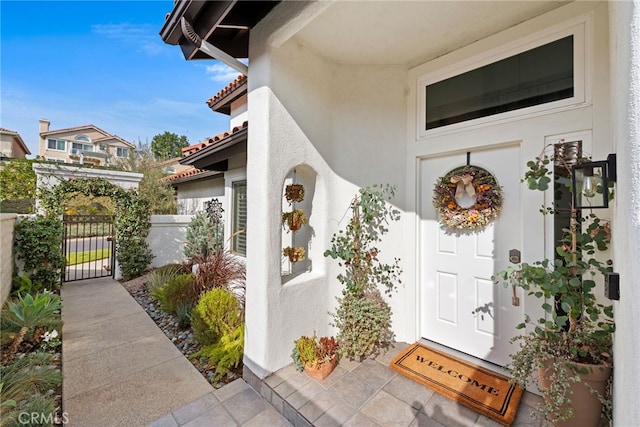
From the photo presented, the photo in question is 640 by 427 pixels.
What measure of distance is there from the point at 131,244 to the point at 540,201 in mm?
10536

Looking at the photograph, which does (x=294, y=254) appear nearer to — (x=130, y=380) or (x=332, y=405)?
(x=332, y=405)

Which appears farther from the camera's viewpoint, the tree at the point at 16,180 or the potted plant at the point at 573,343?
the tree at the point at 16,180

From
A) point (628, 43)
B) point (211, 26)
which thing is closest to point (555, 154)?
point (628, 43)

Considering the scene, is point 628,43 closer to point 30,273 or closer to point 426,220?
point 426,220

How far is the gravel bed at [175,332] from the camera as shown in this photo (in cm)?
361

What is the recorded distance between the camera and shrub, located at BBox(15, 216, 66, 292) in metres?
6.63

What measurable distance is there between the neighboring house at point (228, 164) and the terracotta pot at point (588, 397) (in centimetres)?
527

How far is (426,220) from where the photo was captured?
157 inches

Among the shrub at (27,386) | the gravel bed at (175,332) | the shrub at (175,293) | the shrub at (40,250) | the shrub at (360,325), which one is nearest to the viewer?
the shrub at (27,386)

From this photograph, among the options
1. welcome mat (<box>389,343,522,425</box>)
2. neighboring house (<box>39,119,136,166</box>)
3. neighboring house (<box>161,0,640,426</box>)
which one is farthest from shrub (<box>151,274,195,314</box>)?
neighboring house (<box>39,119,136,166</box>)

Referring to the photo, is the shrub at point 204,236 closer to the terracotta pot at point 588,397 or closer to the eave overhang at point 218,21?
the eave overhang at point 218,21

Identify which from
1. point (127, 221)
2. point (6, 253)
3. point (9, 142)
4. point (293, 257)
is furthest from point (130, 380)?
point (9, 142)

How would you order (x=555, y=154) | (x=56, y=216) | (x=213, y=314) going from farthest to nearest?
(x=56, y=216), (x=213, y=314), (x=555, y=154)

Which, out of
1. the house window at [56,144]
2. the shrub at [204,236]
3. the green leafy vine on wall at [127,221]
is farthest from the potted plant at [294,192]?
the house window at [56,144]
